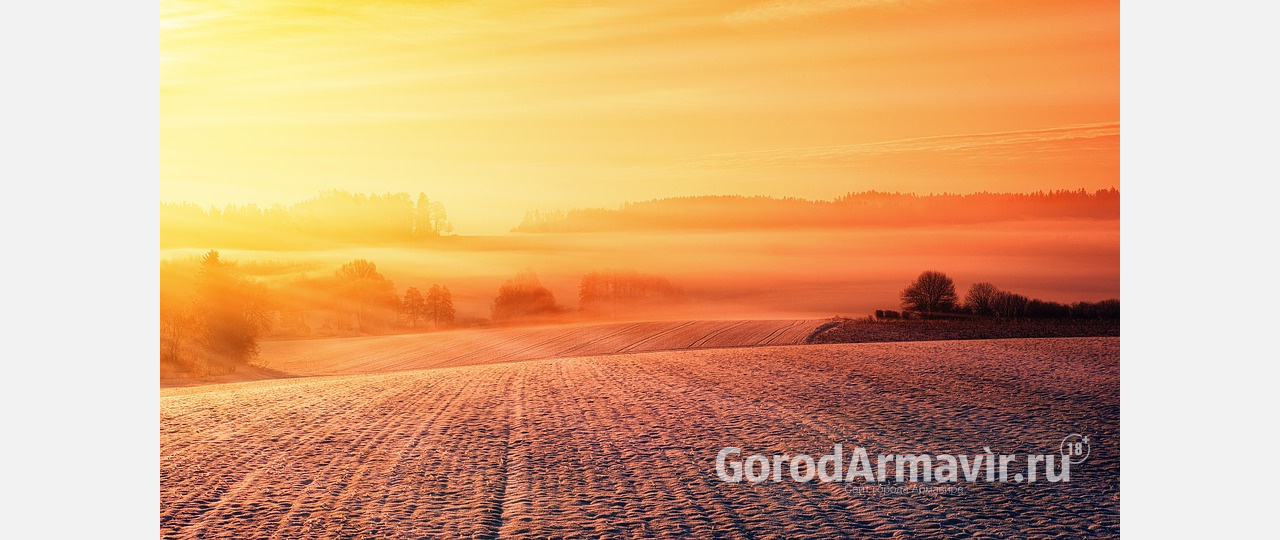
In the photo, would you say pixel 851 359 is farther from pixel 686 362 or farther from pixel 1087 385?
pixel 1087 385

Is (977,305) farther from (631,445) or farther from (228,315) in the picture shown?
(228,315)

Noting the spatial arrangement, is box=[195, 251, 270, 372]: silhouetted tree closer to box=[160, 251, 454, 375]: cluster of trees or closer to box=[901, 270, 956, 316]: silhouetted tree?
box=[160, 251, 454, 375]: cluster of trees

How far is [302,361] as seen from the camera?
1981 centimetres

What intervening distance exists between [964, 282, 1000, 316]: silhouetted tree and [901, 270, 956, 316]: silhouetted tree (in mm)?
500

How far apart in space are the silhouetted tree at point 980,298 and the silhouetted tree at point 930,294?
0.50 m

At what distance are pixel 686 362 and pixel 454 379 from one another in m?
4.25

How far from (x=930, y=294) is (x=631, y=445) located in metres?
8.59

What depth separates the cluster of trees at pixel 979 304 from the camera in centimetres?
1549

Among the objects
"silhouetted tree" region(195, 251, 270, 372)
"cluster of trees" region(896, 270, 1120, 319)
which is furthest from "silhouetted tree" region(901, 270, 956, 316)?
"silhouetted tree" region(195, 251, 270, 372)

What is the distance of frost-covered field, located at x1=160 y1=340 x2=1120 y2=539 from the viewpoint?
7.62 m

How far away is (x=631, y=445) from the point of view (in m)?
9.88

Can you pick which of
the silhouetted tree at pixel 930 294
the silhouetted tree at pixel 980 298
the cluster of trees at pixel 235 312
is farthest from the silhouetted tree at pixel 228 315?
the silhouetted tree at pixel 980 298

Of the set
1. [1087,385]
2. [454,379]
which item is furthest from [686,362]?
[1087,385]

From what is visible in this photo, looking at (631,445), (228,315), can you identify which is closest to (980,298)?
(631,445)
